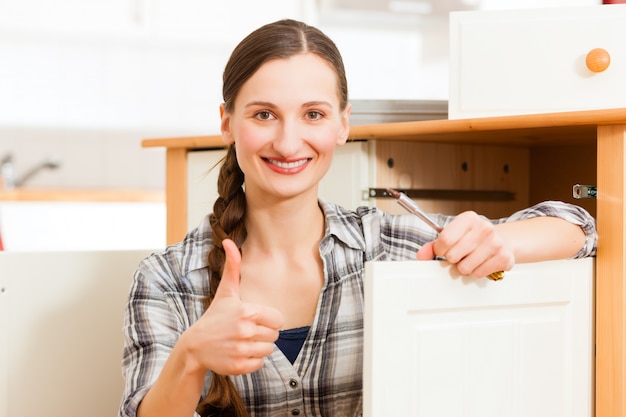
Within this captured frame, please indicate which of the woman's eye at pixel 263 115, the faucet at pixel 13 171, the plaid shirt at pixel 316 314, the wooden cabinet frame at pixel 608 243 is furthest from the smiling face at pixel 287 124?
the faucet at pixel 13 171

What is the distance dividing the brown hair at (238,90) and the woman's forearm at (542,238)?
0.31 m

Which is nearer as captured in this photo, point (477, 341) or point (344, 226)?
point (477, 341)

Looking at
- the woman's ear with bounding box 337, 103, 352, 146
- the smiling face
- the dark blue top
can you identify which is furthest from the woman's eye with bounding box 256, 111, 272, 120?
the dark blue top

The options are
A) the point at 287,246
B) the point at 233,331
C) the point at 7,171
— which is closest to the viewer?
the point at 233,331

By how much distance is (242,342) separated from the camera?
36.5 inches

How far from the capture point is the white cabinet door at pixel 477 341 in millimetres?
922

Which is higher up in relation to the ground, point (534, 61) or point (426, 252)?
point (534, 61)

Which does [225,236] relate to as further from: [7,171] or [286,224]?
[7,171]

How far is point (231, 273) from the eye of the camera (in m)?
0.96

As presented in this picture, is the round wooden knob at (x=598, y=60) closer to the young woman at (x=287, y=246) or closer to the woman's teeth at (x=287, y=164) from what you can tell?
the young woman at (x=287, y=246)

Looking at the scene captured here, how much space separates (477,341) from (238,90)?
465mm

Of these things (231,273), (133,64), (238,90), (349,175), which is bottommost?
(231,273)

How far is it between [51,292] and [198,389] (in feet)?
1.62

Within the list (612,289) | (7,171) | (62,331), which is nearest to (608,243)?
(612,289)
